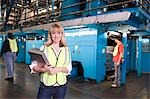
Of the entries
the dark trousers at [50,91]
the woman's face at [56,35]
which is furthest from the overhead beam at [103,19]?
the dark trousers at [50,91]

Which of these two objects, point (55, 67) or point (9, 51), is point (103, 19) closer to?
point (9, 51)

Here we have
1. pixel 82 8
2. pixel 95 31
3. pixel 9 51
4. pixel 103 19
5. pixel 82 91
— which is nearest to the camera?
pixel 103 19

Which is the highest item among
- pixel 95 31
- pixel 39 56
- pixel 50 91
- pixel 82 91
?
pixel 95 31

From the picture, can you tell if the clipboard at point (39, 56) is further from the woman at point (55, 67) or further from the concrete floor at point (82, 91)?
the concrete floor at point (82, 91)

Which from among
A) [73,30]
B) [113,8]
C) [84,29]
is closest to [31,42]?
[73,30]

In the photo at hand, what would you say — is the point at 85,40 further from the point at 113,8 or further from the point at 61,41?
the point at 61,41

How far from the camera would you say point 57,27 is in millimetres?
2363

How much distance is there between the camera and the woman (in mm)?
2336

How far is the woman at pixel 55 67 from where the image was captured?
2.34 meters

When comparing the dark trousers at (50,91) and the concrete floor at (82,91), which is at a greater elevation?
the dark trousers at (50,91)

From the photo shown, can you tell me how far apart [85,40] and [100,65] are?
0.94 metres

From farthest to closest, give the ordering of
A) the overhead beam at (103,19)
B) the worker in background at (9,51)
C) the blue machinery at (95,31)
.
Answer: the worker in background at (9,51), the blue machinery at (95,31), the overhead beam at (103,19)

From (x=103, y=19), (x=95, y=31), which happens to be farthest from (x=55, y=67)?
(x=95, y=31)

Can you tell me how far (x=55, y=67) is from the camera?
7.61 feet
